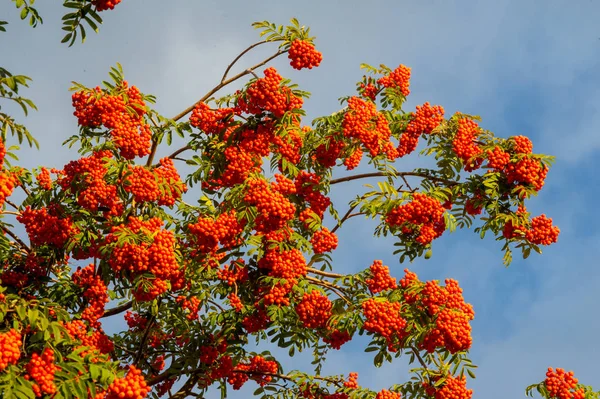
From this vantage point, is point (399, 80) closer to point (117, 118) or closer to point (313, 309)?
point (313, 309)

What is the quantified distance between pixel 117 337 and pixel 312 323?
411 cm

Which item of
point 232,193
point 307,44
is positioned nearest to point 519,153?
point 307,44

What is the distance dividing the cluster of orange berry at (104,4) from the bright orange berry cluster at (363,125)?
12.3 feet

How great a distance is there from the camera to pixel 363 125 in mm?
11156

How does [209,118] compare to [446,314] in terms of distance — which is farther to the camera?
[209,118]

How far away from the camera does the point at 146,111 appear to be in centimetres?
1130

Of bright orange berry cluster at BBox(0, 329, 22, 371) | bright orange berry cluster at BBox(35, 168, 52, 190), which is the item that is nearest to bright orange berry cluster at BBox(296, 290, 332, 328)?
bright orange berry cluster at BBox(0, 329, 22, 371)

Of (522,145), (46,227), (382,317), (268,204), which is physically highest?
(522,145)

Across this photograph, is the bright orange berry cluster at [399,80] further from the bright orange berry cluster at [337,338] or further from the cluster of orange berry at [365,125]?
the bright orange berry cluster at [337,338]

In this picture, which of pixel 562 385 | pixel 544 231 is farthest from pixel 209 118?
pixel 562 385

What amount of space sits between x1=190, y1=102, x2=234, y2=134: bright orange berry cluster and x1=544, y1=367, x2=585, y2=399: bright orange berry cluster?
5579 mm

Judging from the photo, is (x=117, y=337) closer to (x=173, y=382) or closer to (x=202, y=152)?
(x=173, y=382)

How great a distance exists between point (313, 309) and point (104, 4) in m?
4.63

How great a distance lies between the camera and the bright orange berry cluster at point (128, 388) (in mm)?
8320
